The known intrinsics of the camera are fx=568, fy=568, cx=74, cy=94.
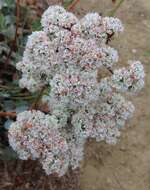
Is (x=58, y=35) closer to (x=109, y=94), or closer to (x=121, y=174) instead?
(x=109, y=94)

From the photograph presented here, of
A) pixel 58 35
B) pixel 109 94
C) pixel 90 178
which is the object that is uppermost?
pixel 58 35

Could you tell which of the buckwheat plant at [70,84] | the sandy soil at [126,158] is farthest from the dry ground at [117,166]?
the buckwheat plant at [70,84]

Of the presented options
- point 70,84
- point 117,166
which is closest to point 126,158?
point 117,166

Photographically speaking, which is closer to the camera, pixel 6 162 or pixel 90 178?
pixel 6 162

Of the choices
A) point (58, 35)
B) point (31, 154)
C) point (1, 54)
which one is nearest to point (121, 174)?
point (1, 54)

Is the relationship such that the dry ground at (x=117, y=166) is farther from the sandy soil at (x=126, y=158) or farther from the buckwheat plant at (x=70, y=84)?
the buckwheat plant at (x=70, y=84)

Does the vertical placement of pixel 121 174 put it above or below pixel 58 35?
below

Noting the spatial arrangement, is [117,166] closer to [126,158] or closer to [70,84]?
[126,158]

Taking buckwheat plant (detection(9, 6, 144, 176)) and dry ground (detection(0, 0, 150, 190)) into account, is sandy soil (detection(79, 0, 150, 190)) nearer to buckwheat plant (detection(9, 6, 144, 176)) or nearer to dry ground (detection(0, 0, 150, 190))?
dry ground (detection(0, 0, 150, 190))
